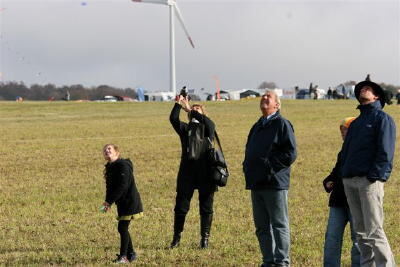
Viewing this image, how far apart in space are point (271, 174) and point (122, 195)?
207cm

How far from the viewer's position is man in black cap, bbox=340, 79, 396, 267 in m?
6.20

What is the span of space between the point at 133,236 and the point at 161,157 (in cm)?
1164

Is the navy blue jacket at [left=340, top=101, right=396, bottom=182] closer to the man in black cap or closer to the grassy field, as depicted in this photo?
the man in black cap

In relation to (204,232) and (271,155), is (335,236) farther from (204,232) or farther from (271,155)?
(204,232)

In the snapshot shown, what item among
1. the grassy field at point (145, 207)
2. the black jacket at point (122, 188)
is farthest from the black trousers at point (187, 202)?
the black jacket at point (122, 188)

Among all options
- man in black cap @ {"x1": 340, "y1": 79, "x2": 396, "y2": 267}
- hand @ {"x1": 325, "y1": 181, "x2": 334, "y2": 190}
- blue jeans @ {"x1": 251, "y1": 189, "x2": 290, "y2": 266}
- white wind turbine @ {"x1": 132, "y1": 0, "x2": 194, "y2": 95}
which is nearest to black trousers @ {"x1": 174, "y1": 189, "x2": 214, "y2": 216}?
blue jeans @ {"x1": 251, "y1": 189, "x2": 290, "y2": 266}

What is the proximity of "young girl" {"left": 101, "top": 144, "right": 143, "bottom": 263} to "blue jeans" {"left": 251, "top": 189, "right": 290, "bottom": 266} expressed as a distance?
165cm

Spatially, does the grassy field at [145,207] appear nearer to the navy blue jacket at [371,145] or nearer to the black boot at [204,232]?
the black boot at [204,232]

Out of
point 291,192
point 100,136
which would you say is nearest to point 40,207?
point 291,192

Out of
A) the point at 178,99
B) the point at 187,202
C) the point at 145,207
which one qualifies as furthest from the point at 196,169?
the point at 145,207

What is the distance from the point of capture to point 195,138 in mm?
8766

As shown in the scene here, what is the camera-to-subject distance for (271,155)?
6.95 metres

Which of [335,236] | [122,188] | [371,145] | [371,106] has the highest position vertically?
[371,106]

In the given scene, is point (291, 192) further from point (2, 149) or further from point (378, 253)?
point (2, 149)
